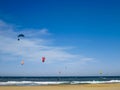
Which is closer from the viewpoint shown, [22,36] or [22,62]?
[22,36]

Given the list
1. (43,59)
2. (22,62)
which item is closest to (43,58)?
(43,59)

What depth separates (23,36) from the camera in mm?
21594

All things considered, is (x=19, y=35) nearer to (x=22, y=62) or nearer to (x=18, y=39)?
(x=18, y=39)

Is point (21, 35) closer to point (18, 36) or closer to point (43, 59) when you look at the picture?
point (18, 36)

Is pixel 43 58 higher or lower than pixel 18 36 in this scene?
lower

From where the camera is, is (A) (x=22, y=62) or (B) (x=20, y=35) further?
(A) (x=22, y=62)

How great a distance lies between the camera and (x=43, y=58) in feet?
72.5

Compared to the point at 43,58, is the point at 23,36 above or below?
above

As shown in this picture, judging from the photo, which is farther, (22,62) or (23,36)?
(22,62)

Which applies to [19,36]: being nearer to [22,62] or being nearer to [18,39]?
[18,39]

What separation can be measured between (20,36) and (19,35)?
16cm

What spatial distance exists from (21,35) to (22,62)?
128 inches

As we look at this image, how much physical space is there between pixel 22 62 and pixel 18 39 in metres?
3.33

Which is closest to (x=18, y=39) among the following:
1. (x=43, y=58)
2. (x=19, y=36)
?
(x=19, y=36)
